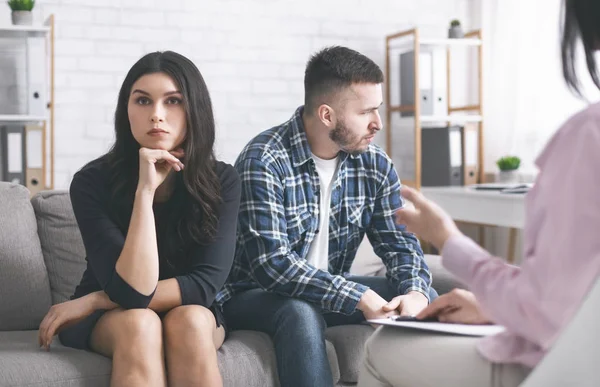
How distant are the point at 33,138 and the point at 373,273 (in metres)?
1.73

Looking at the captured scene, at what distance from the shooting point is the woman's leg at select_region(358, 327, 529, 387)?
3.99 ft

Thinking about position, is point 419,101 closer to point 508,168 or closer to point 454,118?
point 454,118

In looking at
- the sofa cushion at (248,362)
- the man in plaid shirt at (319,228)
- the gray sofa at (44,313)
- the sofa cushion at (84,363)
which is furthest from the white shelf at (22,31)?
the sofa cushion at (248,362)

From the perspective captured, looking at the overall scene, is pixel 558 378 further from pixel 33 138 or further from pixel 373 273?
pixel 33 138

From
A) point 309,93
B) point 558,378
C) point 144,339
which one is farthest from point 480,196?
point 558,378

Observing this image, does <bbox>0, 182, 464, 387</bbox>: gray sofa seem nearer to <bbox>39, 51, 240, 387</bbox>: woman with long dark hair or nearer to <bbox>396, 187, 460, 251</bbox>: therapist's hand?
<bbox>39, 51, 240, 387</bbox>: woman with long dark hair

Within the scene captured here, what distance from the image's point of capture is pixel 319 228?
240 cm

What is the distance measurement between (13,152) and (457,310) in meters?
2.61

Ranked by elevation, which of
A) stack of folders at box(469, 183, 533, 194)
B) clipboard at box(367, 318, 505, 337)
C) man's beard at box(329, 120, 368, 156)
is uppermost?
man's beard at box(329, 120, 368, 156)

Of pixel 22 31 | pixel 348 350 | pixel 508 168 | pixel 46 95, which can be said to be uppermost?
pixel 22 31

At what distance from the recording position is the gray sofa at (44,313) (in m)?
1.92

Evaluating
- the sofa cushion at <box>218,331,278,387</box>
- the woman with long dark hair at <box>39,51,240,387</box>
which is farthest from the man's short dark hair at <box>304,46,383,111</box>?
the sofa cushion at <box>218,331,278,387</box>

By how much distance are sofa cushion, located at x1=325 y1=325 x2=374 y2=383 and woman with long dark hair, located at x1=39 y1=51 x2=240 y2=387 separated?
322 mm

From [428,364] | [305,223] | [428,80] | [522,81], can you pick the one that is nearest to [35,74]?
[305,223]
